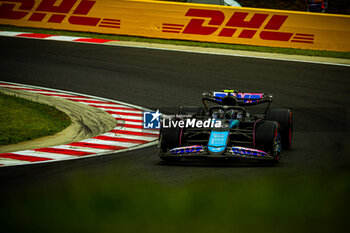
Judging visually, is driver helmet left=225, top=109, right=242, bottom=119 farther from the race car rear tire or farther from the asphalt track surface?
the race car rear tire

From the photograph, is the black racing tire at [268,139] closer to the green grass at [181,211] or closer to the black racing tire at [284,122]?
the black racing tire at [284,122]

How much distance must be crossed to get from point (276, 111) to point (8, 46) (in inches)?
467

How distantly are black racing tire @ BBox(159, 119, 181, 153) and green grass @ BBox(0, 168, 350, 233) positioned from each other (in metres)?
5.26

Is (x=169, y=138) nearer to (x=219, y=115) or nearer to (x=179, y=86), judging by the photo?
(x=219, y=115)

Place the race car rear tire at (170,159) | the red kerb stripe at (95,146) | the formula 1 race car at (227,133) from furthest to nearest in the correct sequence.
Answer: the red kerb stripe at (95,146), the race car rear tire at (170,159), the formula 1 race car at (227,133)

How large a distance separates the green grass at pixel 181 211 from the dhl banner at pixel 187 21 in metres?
15.9

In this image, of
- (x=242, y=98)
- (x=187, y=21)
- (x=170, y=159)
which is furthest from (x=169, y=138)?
(x=187, y=21)

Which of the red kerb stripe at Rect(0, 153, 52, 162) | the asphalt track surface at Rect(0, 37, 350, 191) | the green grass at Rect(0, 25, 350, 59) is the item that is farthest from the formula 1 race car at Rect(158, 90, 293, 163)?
the green grass at Rect(0, 25, 350, 59)

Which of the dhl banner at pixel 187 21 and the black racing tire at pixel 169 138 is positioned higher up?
the dhl banner at pixel 187 21

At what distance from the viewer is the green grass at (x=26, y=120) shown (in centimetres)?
1005

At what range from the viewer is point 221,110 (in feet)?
30.4

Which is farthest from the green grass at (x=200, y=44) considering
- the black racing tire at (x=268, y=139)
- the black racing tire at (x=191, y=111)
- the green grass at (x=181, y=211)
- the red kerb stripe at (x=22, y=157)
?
the green grass at (x=181, y=211)

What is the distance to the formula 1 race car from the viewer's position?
326 inches

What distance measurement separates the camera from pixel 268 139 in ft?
27.6
